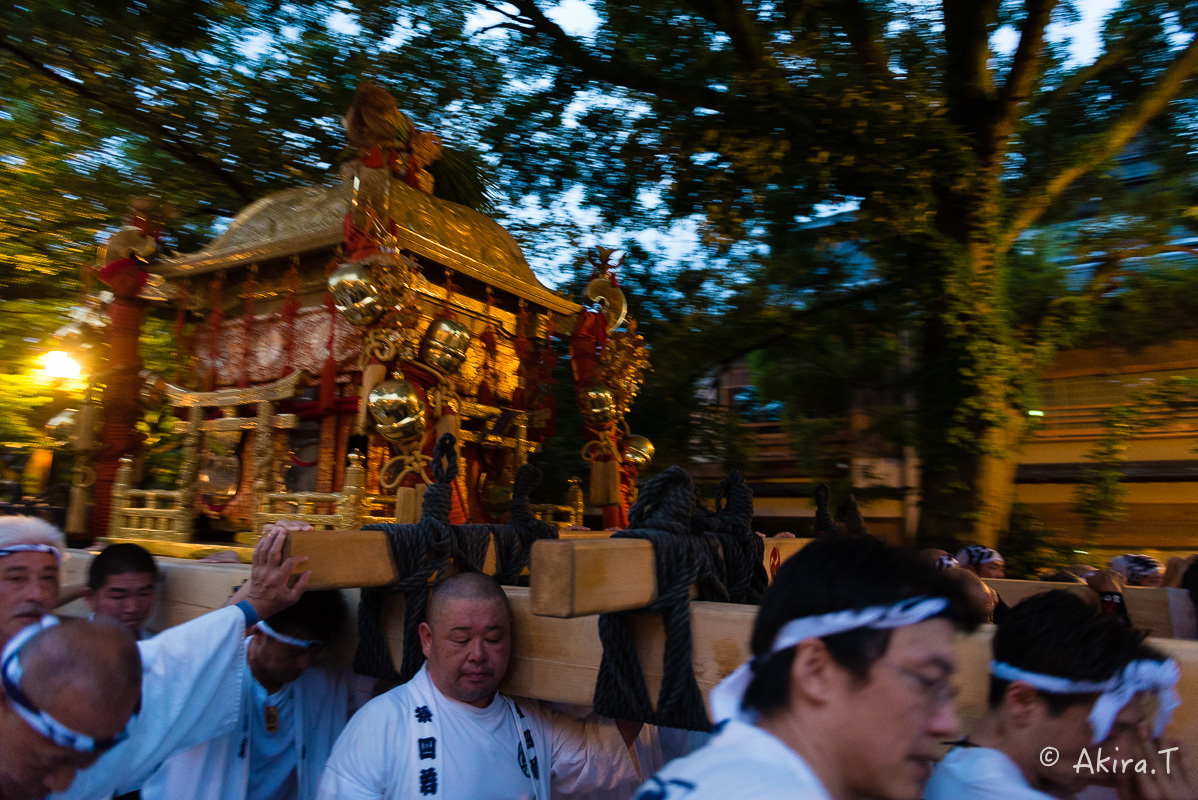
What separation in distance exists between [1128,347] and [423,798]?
7477mm

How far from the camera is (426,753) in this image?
2.00m

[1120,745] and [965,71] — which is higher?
[965,71]

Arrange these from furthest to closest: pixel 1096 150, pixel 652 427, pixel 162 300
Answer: pixel 652 427 < pixel 1096 150 < pixel 162 300

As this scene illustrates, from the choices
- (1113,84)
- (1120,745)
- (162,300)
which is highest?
(1113,84)

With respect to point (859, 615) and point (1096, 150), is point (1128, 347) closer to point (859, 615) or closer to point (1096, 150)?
point (1096, 150)

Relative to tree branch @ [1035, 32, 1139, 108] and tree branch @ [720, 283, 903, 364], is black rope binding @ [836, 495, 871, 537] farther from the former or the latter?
tree branch @ [1035, 32, 1139, 108]

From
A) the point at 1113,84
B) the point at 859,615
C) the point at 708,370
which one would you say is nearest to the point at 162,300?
the point at 859,615

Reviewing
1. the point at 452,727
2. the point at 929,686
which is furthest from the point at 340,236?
the point at 929,686

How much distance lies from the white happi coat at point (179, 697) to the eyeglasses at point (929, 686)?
157 centimetres

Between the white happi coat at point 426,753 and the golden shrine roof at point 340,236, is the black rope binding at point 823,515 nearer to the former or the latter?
the white happi coat at point 426,753

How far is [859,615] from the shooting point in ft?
3.38

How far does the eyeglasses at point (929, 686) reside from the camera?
3.33 feet

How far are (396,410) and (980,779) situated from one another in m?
1.96

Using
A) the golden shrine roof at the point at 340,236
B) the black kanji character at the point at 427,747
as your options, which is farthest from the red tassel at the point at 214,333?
the black kanji character at the point at 427,747
